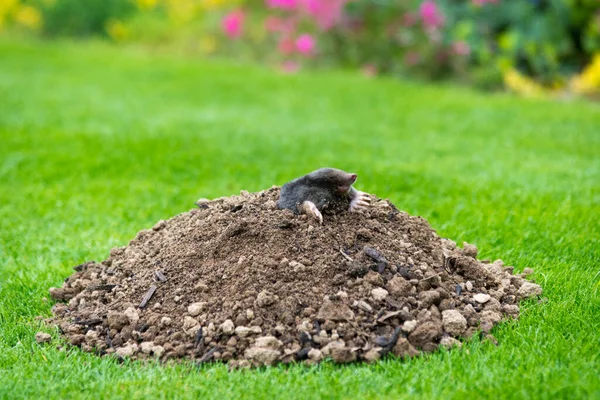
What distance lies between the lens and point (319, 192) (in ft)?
12.1

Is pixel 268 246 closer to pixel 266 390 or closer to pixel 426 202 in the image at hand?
pixel 266 390

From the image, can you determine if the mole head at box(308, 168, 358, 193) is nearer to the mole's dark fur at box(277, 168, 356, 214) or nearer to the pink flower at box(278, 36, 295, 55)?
the mole's dark fur at box(277, 168, 356, 214)

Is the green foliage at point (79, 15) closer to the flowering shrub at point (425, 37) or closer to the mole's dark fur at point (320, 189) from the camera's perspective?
the flowering shrub at point (425, 37)

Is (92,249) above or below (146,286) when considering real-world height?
below

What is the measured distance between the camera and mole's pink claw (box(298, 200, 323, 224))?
359 cm

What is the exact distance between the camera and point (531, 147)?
712 centimetres

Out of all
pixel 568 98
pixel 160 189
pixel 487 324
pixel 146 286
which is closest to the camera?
pixel 487 324

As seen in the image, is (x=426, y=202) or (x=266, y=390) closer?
(x=266, y=390)

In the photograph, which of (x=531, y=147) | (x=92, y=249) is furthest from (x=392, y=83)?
(x=92, y=249)

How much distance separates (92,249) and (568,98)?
6.51 metres

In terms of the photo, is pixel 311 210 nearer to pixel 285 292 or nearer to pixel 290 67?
pixel 285 292

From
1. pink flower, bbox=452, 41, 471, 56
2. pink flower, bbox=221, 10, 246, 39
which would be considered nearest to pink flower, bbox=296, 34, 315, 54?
pink flower, bbox=221, 10, 246, 39

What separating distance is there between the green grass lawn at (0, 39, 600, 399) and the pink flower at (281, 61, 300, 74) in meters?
0.40

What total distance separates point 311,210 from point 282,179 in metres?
2.52
